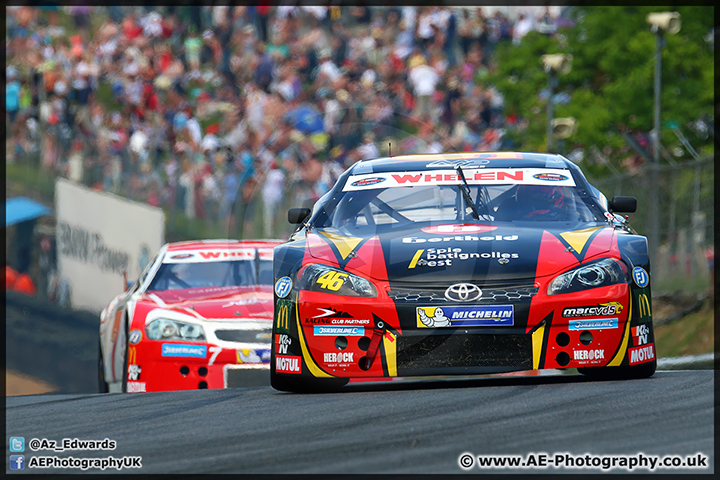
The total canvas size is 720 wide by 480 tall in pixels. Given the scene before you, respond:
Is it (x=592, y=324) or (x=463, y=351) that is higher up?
(x=592, y=324)

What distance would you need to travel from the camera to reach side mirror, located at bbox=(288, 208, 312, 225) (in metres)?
6.98

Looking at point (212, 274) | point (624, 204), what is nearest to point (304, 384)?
point (624, 204)

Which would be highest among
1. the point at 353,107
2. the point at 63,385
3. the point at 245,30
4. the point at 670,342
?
the point at 245,30

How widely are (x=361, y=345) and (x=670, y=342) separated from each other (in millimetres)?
10165

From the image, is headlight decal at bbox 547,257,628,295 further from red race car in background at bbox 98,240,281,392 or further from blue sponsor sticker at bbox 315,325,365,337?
red race car in background at bbox 98,240,281,392

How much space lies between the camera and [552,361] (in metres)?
5.50

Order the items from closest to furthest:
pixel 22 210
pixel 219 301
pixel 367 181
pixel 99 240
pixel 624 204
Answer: pixel 624 204 < pixel 367 181 < pixel 219 301 < pixel 99 240 < pixel 22 210

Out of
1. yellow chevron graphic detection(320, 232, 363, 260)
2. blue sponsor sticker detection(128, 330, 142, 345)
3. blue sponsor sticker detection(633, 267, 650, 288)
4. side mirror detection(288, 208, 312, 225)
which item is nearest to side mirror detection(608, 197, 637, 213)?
blue sponsor sticker detection(633, 267, 650, 288)

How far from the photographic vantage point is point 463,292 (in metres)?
5.49

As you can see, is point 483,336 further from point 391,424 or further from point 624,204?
point 624,204

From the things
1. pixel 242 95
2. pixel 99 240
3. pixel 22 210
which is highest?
pixel 242 95

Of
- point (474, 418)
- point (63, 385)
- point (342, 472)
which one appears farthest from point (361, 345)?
point (63, 385)

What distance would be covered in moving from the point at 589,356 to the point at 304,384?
1480mm

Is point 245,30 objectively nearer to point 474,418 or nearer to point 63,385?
point 63,385
